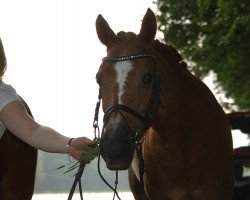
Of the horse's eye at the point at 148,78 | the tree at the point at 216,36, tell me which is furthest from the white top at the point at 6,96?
the tree at the point at 216,36

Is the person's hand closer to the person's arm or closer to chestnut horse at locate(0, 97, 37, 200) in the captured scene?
the person's arm

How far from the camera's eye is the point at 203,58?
75.9 ft

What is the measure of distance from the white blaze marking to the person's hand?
56.0 inches

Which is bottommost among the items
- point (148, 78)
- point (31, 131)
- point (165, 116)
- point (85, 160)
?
point (85, 160)

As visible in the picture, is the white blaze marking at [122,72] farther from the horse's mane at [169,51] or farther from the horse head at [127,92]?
the horse's mane at [169,51]

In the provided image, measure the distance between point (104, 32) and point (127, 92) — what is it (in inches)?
35.8

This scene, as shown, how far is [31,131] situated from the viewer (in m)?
4.46

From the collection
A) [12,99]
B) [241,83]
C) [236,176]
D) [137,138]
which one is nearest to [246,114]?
[236,176]

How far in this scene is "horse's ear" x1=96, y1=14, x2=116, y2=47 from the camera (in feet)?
21.1

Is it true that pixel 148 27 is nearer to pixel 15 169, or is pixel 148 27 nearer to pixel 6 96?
pixel 15 169

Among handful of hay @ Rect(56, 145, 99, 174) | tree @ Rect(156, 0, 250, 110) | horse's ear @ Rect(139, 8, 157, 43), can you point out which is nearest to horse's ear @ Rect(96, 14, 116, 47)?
horse's ear @ Rect(139, 8, 157, 43)

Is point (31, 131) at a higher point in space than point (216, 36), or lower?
lower

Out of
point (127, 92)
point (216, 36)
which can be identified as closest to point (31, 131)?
point (127, 92)

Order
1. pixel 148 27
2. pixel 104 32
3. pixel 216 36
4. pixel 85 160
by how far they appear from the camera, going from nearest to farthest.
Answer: pixel 85 160 < pixel 148 27 < pixel 104 32 < pixel 216 36
